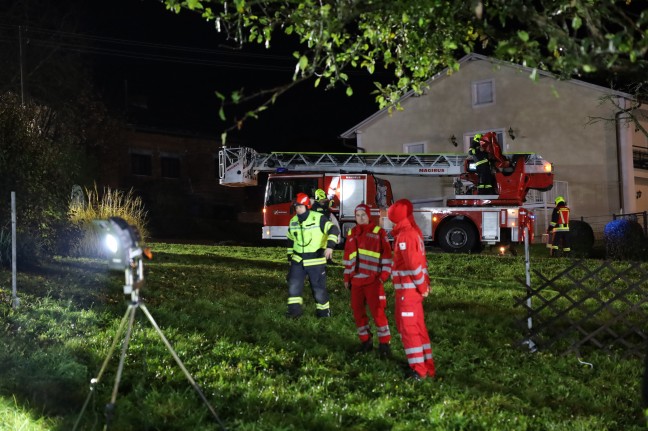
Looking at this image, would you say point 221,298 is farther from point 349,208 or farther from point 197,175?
point 197,175

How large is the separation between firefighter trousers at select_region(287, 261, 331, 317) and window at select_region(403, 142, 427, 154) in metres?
20.2

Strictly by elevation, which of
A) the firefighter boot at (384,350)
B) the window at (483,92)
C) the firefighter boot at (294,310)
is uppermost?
the window at (483,92)

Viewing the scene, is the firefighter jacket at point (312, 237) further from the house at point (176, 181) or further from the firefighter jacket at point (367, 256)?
the house at point (176, 181)

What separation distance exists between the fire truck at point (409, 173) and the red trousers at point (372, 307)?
32.2ft

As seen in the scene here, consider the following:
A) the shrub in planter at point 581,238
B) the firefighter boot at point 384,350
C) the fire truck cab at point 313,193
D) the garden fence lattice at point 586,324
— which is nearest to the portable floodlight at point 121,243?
the firefighter boot at point 384,350

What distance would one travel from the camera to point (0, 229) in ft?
34.7

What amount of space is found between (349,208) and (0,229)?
9.71 meters

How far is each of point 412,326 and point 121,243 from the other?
294cm

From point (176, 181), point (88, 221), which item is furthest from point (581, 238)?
point (176, 181)

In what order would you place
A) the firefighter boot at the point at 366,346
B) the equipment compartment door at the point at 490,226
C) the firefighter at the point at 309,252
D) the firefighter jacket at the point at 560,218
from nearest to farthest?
the firefighter boot at the point at 366,346 < the firefighter at the point at 309,252 < the firefighter jacket at the point at 560,218 < the equipment compartment door at the point at 490,226

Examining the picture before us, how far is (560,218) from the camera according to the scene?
15812 millimetres

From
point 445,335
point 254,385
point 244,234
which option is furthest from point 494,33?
point 244,234

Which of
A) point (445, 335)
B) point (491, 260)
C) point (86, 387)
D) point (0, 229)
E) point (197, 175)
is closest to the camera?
point (86, 387)

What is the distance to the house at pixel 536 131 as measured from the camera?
80.6ft
